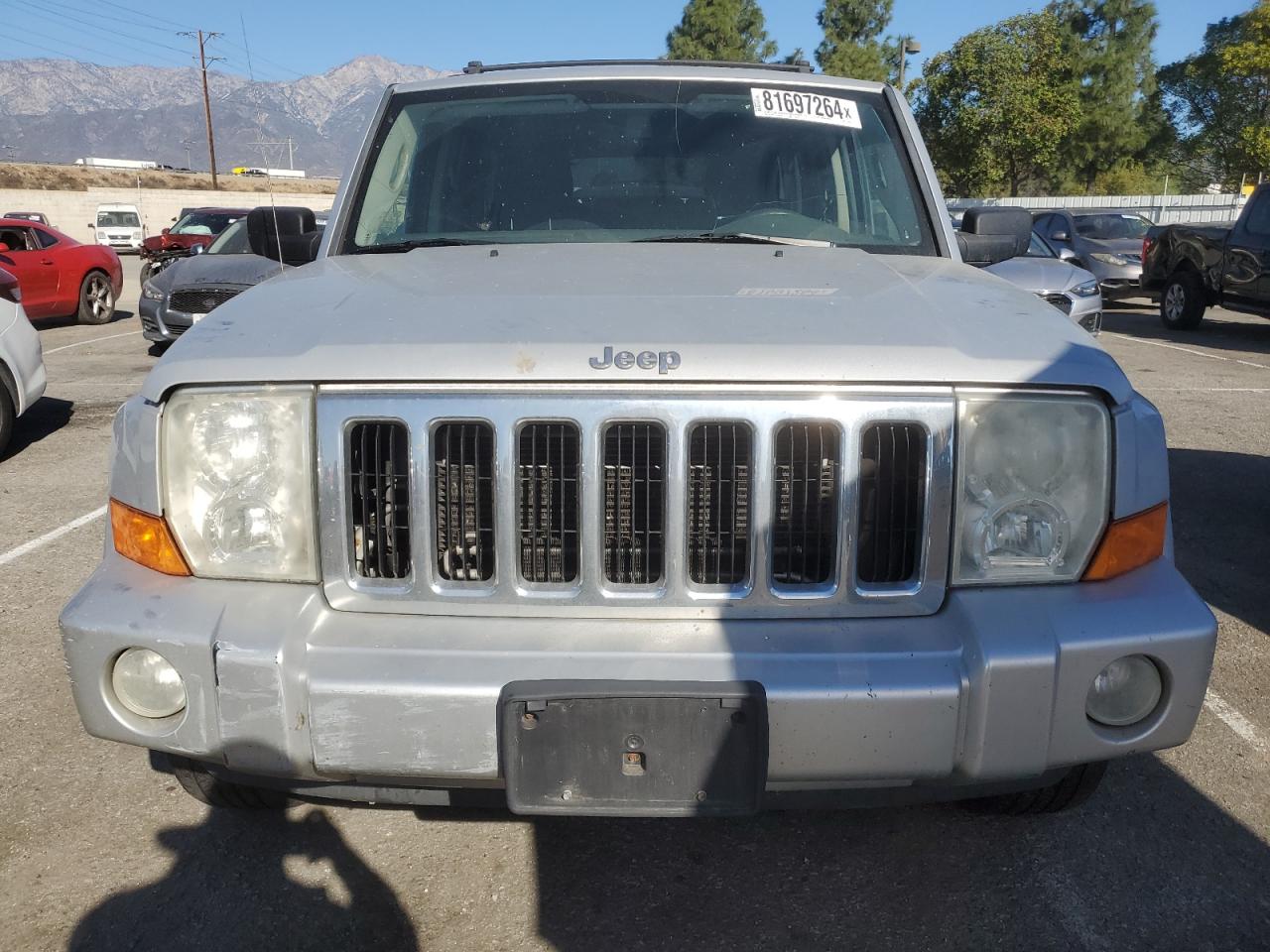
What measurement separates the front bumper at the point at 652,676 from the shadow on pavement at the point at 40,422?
641cm

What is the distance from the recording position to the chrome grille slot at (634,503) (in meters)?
2.18

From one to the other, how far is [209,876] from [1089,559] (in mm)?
2104

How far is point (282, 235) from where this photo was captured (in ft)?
12.2

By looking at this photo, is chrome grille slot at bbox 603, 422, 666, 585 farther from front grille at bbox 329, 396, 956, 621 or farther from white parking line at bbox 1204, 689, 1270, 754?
white parking line at bbox 1204, 689, 1270, 754

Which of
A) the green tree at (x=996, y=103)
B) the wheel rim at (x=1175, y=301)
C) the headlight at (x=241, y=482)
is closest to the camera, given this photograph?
the headlight at (x=241, y=482)

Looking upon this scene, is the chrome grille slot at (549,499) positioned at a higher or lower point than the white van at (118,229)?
higher

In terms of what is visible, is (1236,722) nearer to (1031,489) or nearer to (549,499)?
(1031,489)

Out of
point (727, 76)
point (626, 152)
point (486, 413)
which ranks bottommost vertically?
point (486, 413)

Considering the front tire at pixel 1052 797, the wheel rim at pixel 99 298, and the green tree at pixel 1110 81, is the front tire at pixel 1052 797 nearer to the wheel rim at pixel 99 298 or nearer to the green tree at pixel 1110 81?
the wheel rim at pixel 99 298

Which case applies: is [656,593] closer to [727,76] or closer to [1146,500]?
[1146,500]

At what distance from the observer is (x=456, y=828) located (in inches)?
112

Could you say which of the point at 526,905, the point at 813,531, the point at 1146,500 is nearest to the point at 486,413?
the point at 813,531

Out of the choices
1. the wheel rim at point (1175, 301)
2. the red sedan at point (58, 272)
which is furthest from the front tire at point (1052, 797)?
the red sedan at point (58, 272)

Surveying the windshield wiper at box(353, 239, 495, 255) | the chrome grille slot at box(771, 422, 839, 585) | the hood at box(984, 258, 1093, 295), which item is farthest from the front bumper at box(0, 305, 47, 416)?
the hood at box(984, 258, 1093, 295)
